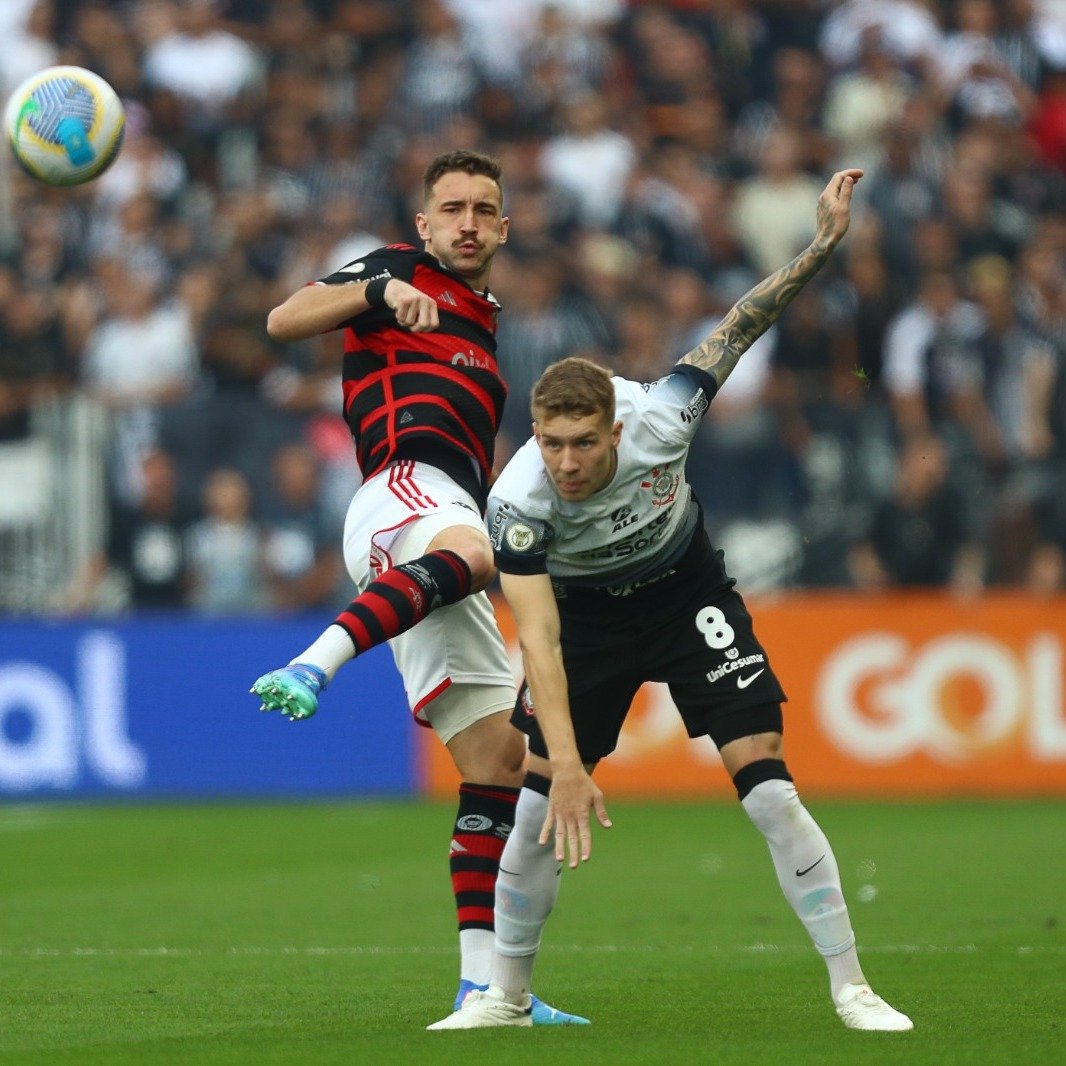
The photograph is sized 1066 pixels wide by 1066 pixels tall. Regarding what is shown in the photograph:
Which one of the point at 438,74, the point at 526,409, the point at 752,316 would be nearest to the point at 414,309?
the point at 752,316

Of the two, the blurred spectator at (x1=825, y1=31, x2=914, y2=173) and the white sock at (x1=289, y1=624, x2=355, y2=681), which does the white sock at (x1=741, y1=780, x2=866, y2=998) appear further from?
the blurred spectator at (x1=825, y1=31, x2=914, y2=173)

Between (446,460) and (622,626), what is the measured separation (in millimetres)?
887

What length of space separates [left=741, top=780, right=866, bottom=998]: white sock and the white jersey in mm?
808

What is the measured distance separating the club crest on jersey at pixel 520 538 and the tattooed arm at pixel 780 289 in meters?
0.86

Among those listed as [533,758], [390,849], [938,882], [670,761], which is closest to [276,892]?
[390,849]

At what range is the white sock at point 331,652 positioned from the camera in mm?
6395

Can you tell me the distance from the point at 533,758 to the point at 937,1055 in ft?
5.19

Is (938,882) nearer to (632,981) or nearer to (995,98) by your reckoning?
(632,981)

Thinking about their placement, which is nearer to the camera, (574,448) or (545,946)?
(574,448)

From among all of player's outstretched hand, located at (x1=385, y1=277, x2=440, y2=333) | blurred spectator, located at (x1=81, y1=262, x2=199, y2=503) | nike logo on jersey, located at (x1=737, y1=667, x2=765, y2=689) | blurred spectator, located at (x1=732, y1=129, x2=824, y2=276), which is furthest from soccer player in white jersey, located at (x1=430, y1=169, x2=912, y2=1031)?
blurred spectator, located at (x1=732, y1=129, x2=824, y2=276)

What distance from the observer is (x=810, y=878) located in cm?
632

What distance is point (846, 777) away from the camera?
14.8 meters

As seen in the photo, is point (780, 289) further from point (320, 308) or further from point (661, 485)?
point (320, 308)

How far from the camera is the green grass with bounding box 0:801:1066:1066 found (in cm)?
604
